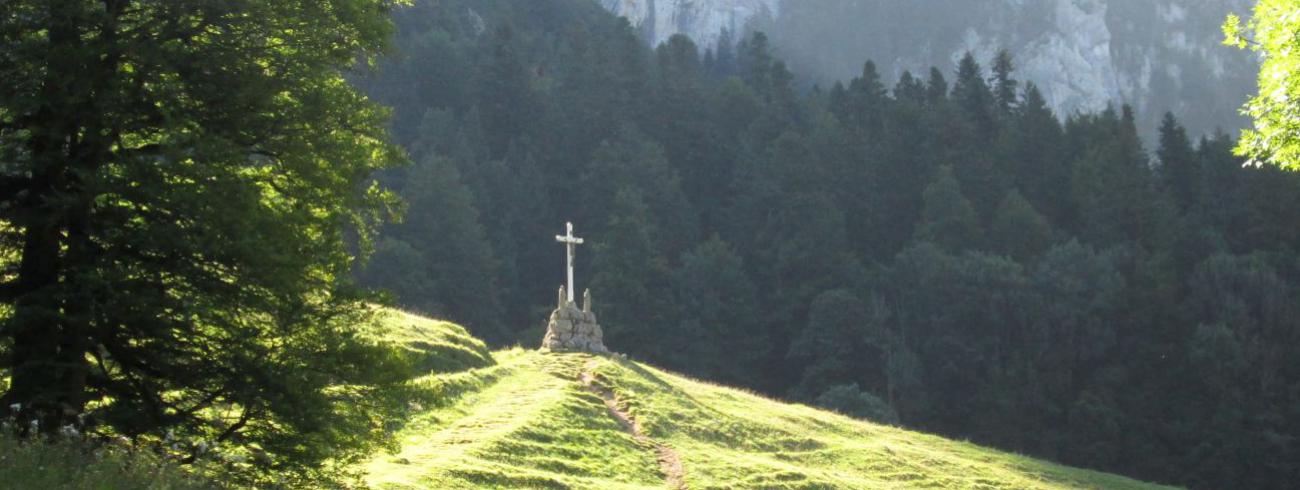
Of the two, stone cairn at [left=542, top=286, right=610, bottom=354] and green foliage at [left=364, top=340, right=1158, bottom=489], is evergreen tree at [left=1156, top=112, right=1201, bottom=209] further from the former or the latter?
stone cairn at [left=542, top=286, right=610, bottom=354]

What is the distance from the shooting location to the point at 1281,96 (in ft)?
48.2

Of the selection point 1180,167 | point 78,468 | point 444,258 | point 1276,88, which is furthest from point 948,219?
point 78,468

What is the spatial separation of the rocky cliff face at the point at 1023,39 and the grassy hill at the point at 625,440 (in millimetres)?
103489

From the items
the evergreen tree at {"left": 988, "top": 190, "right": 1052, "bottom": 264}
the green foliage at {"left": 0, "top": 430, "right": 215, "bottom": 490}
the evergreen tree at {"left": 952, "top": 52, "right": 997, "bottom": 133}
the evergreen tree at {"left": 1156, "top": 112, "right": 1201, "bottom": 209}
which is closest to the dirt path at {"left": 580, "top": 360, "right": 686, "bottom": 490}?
the green foliage at {"left": 0, "top": 430, "right": 215, "bottom": 490}

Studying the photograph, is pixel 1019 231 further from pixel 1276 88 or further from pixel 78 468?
pixel 78 468

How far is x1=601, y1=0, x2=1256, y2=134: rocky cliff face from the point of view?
138 metres

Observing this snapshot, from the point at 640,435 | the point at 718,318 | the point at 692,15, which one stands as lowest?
the point at 640,435

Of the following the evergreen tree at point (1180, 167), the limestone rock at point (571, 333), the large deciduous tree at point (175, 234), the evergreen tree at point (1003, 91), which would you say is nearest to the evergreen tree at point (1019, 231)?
the evergreen tree at point (1180, 167)

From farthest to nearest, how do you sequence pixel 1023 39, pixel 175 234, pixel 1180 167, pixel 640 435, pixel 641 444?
pixel 1023 39, pixel 1180 167, pixel 640 435, pixel 641 444, pixel 175 234

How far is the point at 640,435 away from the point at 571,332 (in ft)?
32.9

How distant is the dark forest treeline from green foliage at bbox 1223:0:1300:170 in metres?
47.5

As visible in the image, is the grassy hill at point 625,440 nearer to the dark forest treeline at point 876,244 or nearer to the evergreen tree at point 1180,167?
the dark forest treeline at point 876,244

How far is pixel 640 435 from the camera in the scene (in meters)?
27.3

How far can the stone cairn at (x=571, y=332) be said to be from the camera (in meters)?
36.8
